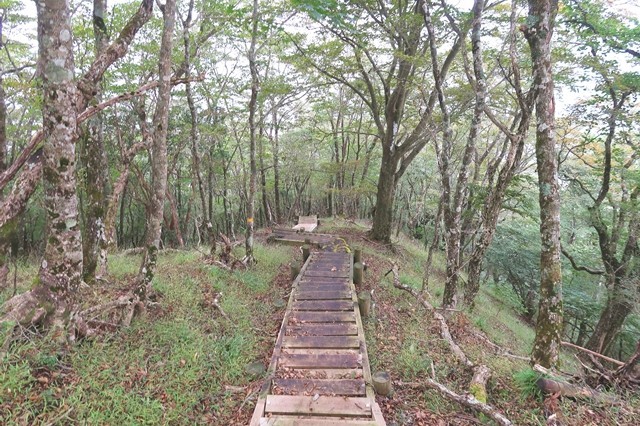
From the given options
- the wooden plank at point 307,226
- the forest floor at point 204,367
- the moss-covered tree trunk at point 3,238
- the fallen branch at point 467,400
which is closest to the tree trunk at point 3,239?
the moss-covered tree trunk at point 3,238

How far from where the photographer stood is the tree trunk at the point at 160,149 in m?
5.55

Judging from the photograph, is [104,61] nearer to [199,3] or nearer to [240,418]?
[240,418]

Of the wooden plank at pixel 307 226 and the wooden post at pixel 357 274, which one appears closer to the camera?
the wooden post at pixel 357 274

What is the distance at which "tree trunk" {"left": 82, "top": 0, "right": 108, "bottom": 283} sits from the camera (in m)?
5.94

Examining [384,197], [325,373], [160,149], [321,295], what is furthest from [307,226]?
[325,373]

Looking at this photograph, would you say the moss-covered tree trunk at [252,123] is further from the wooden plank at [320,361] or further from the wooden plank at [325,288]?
the wooden plank at [320,361]

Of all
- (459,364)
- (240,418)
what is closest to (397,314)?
(459,364)

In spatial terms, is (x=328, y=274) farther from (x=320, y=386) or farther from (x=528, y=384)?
(x=528, y=384)

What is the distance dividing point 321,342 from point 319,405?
Answer: 1.49 meters

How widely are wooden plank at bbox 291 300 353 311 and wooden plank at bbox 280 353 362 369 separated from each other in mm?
1567

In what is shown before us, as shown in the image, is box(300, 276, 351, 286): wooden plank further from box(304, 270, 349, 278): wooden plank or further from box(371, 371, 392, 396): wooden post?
box(371, 371, 392, 396): wooden post

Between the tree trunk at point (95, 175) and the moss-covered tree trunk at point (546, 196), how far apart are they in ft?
23.1

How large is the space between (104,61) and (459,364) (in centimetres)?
724

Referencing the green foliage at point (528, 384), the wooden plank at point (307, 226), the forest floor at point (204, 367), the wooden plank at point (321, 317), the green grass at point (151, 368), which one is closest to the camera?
the green grass at point (151, 368)
